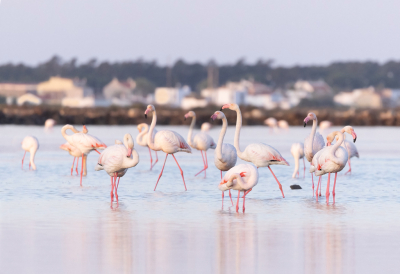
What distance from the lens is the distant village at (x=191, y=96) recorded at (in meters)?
105

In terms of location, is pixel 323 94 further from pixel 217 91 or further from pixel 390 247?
pixel 390 247

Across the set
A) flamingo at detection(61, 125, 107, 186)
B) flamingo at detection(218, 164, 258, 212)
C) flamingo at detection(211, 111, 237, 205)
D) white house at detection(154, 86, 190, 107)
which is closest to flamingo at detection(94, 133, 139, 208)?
flamingo at detection(211, 111, 237, 205)

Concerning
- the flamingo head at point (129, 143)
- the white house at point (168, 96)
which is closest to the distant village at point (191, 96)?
the white house at point (168, 96)

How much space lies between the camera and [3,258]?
22.2ft

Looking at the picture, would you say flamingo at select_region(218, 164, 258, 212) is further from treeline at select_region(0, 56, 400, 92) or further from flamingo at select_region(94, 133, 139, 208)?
treeline at select_region(0, 56, 400, 92)

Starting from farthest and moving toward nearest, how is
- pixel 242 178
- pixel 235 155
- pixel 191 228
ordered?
1. pixel 235 155
2. pixel 242 178
3. pixel 191 228

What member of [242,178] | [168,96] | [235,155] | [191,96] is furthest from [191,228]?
[168,96]

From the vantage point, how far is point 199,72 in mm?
137000

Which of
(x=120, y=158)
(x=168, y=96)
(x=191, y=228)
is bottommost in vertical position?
(x=191, y=228)

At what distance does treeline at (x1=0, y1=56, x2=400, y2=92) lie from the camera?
441 feet

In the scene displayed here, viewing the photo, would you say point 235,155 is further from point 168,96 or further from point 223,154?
point 168,96

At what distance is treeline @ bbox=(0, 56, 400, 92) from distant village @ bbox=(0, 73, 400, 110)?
8111 millimetres

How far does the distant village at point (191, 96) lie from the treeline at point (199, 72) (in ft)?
26.6

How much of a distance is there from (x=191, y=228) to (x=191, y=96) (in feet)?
320
